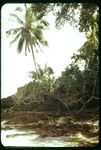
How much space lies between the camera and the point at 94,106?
3686 millimetres

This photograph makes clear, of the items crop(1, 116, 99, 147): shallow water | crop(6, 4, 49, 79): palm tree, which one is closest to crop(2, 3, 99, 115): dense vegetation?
crop(6, 4, 49, 79): palm tree

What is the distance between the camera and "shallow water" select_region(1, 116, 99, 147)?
3.41m

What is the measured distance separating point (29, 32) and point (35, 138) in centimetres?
156

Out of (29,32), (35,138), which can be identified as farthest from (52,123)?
(29,32)

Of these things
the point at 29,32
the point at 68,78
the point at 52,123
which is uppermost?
the point at 29,32

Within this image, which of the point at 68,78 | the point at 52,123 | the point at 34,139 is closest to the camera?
the point at 34,139

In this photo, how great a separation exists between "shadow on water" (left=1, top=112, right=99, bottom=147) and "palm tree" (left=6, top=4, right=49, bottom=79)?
2.25 feet

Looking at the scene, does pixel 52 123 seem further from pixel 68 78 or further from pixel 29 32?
pixel 29 32

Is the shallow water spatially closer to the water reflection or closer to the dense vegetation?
the water reflection

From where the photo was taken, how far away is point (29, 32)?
4.45 meters

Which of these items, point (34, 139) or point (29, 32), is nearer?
point (34, 139)

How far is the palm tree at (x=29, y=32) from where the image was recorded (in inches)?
149

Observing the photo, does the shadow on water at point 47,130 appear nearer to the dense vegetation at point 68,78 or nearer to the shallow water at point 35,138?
the shallow water at point 35,138

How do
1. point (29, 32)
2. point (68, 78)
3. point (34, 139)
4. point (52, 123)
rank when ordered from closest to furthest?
point (34, 139) → point (52, 123) → point (68, 78) → point (29, 32)
